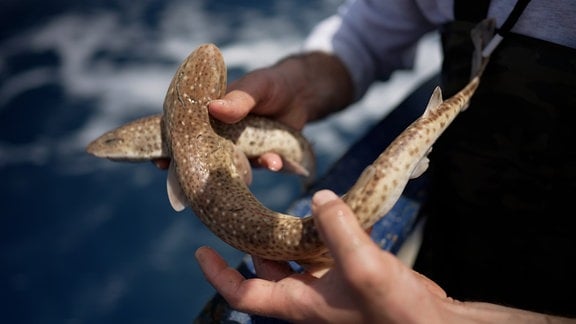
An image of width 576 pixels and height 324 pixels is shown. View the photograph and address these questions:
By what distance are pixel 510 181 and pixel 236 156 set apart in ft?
4.38

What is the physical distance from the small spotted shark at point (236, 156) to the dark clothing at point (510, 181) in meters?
0.23

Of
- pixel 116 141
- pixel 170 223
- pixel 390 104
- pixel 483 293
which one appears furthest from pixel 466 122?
pixel 390 104

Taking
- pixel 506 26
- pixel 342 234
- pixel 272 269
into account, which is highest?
pixel 342 234

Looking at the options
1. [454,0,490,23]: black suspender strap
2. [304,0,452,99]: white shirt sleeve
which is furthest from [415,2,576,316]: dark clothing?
[304,0,452,99]: white shirt sleeve

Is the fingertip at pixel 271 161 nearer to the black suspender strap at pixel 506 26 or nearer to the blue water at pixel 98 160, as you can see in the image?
the black suspender strap at pixel 506 26

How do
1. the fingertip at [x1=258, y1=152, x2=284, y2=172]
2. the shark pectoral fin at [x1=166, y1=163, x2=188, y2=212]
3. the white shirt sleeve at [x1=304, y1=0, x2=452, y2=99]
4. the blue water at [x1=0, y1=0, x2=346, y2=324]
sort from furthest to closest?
the blue water at [x1=0, y1=0, x2=346, y2=324] < the white shirt sleeve at [x1=304, y1=0, x2=452, y2=99] < the fingertip at [x1=258, y1=152, x2=284, y2=172] < the shark pectoral fin at [x1=166, y1=163, x2=188, y2=212]

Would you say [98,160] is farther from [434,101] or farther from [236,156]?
[434,101]

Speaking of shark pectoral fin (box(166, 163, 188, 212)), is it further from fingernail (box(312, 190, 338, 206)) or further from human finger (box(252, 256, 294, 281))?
fingernail (box(312, 190, 338, 206))

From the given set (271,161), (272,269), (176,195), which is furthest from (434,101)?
(176,195)

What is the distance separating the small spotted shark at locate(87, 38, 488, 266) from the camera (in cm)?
161

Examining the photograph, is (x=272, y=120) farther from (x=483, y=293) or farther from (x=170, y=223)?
(x=170, y=223)

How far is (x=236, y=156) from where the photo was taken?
7.61 feet

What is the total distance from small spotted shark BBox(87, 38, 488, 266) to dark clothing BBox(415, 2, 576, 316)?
8.9 inches

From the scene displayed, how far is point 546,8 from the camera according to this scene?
1979 mm
